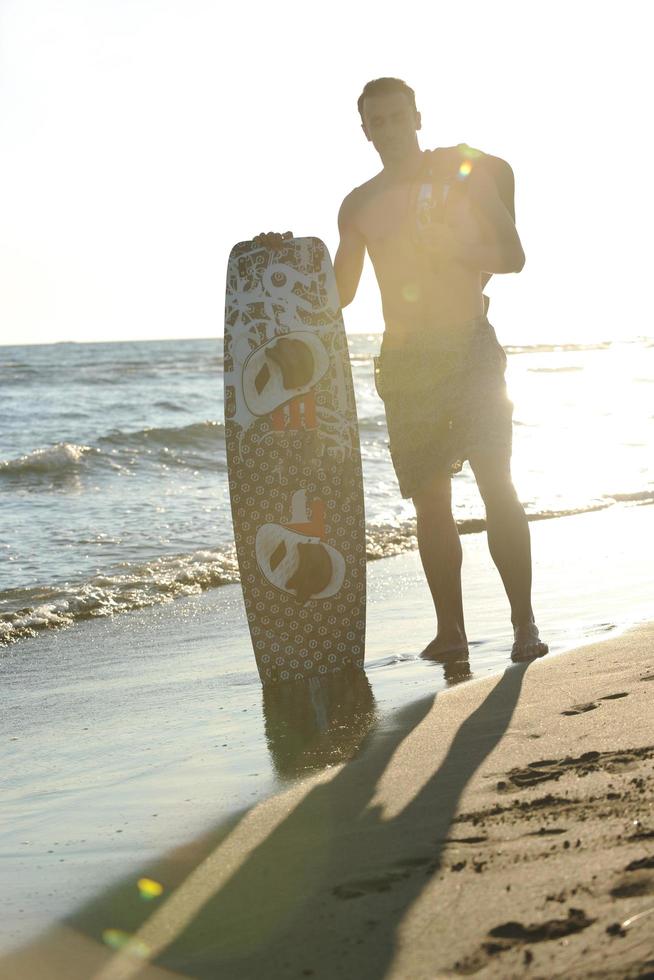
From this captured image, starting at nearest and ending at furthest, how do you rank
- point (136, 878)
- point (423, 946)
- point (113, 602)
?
point (423, 946) → point (136, 878) → point (113, 602)

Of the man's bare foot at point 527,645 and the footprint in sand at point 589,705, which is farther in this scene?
the man's bare foot at point 527,645

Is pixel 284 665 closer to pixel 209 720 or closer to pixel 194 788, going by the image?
pixel 209 720

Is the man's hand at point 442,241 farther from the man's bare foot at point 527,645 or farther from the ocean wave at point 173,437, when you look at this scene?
the ocean wave at point 173,437

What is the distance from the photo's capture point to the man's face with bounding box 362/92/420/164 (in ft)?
11.5

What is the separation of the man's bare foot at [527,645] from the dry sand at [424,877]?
35.6 inches

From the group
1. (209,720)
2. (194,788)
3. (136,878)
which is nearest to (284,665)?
(209,720)

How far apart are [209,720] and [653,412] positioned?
13.0 metres

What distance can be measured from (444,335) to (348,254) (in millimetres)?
502

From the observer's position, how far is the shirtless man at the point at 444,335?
3471 millimetres

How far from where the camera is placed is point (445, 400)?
354 centimetres

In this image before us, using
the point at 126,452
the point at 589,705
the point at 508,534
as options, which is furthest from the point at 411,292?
the point at 126,452

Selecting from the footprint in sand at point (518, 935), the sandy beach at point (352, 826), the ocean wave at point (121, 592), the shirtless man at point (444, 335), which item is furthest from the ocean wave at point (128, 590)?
the footprint in sand at point (518, 935)

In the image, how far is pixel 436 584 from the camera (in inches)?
145

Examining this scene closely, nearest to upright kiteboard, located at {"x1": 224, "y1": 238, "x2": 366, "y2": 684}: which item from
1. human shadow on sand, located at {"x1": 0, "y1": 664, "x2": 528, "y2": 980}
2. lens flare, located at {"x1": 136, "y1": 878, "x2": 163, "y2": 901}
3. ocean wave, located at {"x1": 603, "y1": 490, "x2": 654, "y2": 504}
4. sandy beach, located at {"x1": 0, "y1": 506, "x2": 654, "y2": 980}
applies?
sandy beach, located at {"x1": 0, "y1": 506, "x2": 654, "y2": 980}
